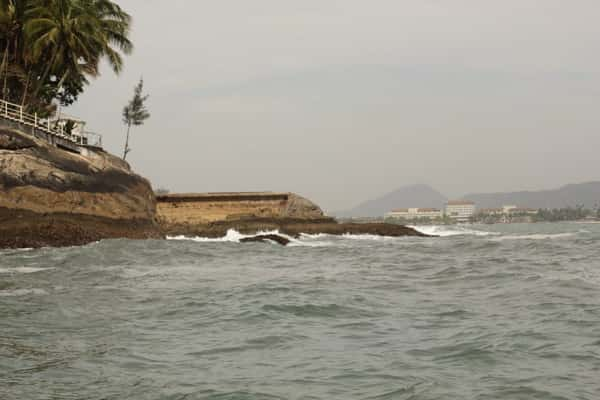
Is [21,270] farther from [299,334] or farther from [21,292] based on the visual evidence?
[299,334]

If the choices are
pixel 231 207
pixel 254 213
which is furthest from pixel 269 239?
pixel 231 207

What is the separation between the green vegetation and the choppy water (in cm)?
2164

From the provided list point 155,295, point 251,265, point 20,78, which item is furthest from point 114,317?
point 20,78

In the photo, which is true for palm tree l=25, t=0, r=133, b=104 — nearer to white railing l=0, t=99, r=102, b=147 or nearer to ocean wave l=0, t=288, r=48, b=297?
white railing l=0, t=99, r=102, b=147

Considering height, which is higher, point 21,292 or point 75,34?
point 75,34

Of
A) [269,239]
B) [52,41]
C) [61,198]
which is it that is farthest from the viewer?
[52,41]

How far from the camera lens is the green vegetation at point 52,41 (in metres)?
31.7

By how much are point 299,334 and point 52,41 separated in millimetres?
28714

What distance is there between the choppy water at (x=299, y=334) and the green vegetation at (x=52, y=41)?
2164 cm

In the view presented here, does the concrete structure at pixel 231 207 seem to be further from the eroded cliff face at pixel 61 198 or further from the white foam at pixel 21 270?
the white foam at pixel 21 270

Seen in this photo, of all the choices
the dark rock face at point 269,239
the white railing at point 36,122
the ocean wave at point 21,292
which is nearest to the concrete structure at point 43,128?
the white railing at point 36,122

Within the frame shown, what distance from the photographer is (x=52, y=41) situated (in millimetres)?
31078

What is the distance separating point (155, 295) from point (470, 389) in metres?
6.50

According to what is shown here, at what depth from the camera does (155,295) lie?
10.2 meters
